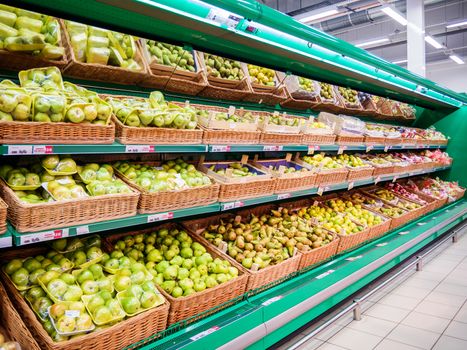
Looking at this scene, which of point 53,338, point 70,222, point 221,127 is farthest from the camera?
point 221,127

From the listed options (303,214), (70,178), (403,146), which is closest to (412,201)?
(403,146)

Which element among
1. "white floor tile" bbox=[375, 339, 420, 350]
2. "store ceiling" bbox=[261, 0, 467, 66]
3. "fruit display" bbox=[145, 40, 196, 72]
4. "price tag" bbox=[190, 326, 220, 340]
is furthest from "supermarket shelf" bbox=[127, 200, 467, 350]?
"store ceiling" bbox=[261, 0, 467, 66]

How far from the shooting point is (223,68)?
3254 millimetres

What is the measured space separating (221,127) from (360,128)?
8.25 ft

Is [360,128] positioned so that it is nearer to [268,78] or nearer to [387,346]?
[268,78]

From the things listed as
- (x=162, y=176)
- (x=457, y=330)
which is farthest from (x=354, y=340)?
(x=162, y=176)

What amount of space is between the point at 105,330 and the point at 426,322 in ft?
9.78

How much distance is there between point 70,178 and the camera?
2.13m

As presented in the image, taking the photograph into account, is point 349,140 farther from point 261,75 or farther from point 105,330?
point 105,330

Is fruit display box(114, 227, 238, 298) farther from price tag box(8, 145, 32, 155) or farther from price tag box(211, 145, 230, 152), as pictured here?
price tag box(8, 145, 32, 155)

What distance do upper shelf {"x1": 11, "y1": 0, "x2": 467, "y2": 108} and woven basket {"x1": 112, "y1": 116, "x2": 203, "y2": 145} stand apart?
0.71m

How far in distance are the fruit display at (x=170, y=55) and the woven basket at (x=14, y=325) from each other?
1727 millimetres

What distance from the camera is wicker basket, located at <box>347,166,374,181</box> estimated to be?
4270 mm

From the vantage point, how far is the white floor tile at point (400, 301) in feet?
12.3
